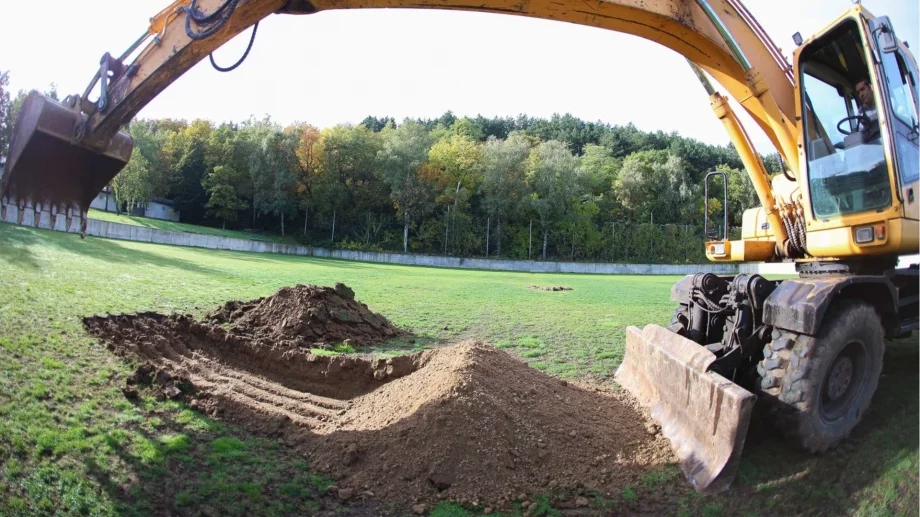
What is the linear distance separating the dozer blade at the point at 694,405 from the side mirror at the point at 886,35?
2.83m

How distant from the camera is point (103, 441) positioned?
489 cm

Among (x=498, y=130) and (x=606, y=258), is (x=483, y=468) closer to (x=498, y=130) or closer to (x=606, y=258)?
(x=606, y=258)

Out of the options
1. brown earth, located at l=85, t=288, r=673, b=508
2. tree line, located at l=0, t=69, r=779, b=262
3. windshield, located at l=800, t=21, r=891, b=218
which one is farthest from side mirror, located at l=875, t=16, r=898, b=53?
tree line, located at l=0, t=69, r=779, b=262

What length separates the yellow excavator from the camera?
4527mm

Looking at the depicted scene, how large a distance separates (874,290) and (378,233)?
5624 cm

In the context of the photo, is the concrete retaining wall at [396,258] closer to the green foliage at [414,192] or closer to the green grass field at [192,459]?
the green foliage at [414,192]

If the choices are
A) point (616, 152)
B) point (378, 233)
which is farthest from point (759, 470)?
point (616, 152)

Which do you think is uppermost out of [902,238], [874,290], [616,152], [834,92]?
[616,152]

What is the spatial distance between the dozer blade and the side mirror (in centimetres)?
283

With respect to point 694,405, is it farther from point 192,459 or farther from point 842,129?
point 192,459

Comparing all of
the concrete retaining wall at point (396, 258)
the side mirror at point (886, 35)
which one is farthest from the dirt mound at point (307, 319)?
the concrete retaining wall at point (396, 258)

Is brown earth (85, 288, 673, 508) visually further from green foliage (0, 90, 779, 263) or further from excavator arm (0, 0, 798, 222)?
green foliage (0, 90, 779, 263)

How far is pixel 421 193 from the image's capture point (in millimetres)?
59031

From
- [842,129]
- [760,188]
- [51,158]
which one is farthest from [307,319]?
[842,129]
